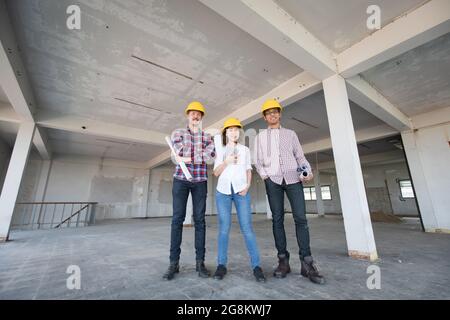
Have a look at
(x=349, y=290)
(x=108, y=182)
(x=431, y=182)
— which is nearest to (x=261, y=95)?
(x=349, y=290)

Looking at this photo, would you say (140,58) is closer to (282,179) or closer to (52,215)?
(282,179)

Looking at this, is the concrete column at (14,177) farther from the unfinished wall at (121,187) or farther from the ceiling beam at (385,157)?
the ceiling beam at (385,157)

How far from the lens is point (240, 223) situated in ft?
5.03

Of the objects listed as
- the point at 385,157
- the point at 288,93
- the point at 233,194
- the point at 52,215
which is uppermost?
the point at 385,157

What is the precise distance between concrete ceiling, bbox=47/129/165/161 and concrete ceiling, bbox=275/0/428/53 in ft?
20.3

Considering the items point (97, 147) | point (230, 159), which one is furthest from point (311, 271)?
point (97, 147)

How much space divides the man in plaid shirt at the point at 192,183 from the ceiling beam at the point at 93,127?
417 cm

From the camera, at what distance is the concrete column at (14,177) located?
3629mm

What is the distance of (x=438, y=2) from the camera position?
1.91 m

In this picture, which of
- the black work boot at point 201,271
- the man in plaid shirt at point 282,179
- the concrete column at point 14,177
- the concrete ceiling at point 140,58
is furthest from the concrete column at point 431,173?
the concrete column at point 14,177

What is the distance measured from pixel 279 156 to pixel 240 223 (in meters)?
0.66

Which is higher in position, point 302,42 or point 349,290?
point 302,42

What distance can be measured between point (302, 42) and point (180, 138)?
1788 millimetres
